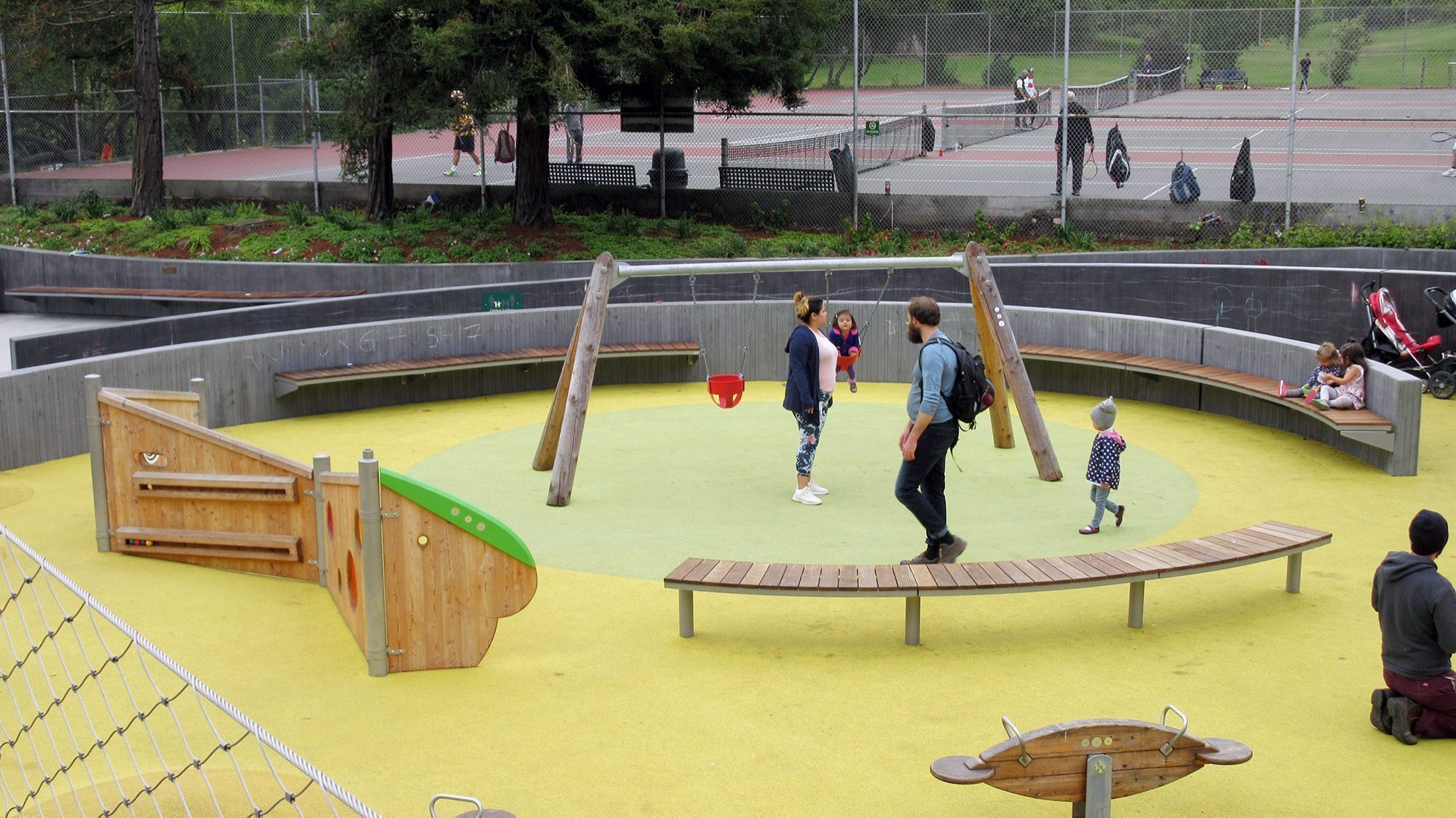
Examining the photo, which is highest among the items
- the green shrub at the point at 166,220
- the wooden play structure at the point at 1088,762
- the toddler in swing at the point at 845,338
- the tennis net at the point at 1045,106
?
the tennis net at the point at 1045,106

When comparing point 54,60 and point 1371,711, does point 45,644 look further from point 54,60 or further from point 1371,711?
point 54,60

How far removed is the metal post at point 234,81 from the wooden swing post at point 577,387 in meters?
23.6

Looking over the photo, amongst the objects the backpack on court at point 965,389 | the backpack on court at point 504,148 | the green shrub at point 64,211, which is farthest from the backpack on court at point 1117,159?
the green shrub at point 64,211

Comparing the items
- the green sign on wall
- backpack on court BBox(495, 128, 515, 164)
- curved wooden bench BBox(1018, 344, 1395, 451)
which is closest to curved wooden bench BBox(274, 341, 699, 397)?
the green sign on wall

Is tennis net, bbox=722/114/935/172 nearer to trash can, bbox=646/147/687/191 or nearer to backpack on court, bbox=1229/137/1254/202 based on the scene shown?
trash can, bbox=646/147/687/191

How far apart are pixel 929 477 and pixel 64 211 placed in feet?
72.4

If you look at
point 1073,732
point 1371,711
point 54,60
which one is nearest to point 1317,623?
point 1371,711

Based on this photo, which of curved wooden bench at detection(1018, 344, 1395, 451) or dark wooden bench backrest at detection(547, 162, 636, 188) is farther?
dark wooden bench backrest at detection(547, 162, 636, 188)

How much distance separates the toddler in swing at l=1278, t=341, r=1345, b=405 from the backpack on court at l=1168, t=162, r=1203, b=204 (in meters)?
10.4

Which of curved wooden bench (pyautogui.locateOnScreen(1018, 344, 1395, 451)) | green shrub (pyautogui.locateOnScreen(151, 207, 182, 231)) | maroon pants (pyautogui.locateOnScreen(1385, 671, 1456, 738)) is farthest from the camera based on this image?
green shrub (pyautogui.locateOnScreen(151, 207, 182, 231))

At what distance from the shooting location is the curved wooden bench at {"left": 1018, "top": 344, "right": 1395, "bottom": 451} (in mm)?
11656

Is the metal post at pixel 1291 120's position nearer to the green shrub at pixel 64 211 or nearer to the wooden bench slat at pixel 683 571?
the wooden bench slat at pixel 683 571

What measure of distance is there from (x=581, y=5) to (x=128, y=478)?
12.5 meters

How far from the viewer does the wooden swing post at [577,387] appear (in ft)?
36.4
